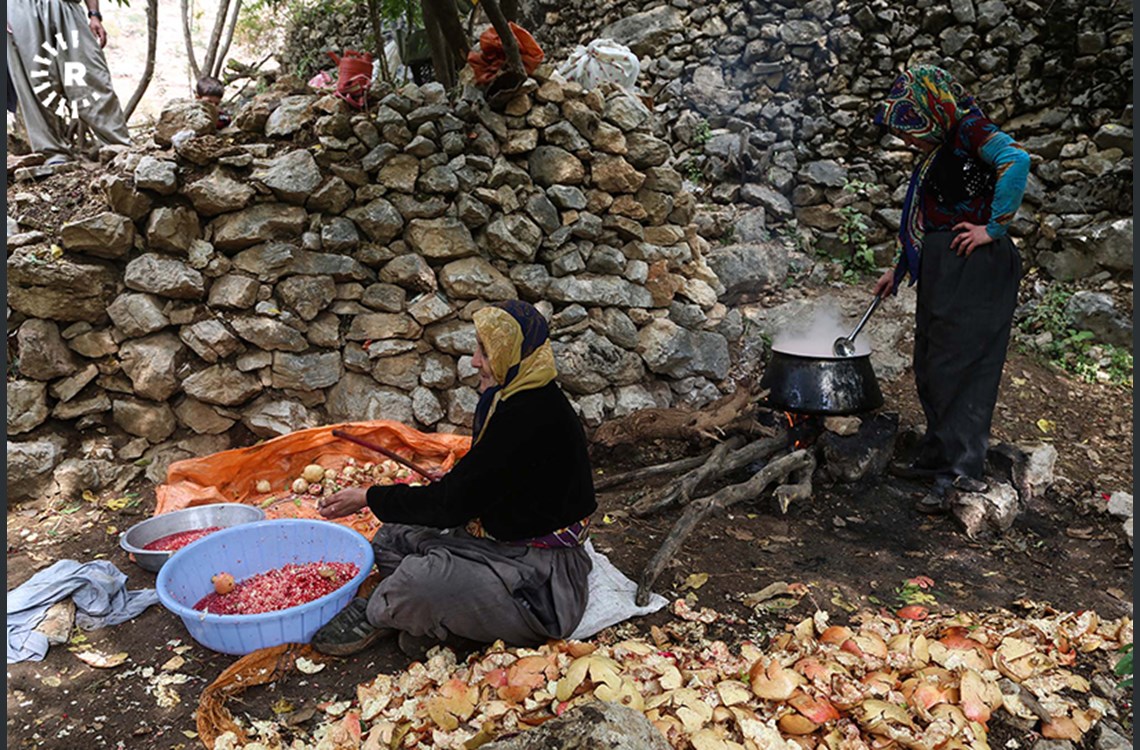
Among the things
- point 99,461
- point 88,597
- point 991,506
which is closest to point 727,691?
point 991,506

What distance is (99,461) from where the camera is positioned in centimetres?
371

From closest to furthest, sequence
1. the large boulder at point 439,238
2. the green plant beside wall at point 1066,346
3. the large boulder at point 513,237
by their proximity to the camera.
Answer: the large boulder at point 439,238 < the large boulder at point 513,237 < the green plant beside wall at point 1066,346

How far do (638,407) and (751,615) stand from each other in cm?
214

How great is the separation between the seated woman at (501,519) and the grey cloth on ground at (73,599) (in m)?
0.91

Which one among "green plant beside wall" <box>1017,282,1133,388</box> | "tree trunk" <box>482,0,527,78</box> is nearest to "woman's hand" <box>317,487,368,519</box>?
"tree trunk" <box>482,0,527,78</box>

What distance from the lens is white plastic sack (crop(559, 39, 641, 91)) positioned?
4930 mm

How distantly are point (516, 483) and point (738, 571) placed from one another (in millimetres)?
1217

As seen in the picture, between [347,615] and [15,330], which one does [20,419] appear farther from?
[347,615]

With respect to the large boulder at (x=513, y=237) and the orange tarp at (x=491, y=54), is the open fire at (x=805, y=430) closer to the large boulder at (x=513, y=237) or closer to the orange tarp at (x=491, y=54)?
the large boulder at (x=513, y=237)

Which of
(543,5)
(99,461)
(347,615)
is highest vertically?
(543,5)

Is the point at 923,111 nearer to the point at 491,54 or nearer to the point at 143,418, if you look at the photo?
the point at 491,54

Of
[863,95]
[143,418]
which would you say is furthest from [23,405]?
[863,95]

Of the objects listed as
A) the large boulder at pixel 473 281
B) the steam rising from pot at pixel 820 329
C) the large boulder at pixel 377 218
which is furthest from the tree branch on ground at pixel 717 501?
the large boulder at pixel 377 218

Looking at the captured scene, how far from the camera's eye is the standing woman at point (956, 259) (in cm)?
335
